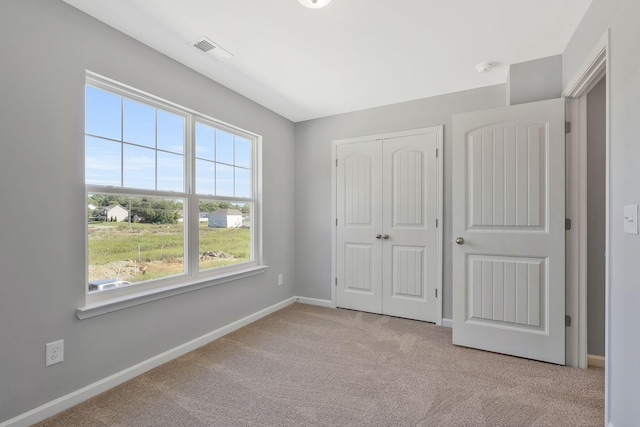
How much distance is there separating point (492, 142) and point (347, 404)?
227 cm

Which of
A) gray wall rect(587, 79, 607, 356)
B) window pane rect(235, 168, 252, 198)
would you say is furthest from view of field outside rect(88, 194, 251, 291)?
gray wall rect(587, 79, 607, 356)

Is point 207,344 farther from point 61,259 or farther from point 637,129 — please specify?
point 637,129

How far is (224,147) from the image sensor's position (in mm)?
3051

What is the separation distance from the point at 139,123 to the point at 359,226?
242 cm

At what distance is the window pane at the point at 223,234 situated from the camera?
9.23 feet

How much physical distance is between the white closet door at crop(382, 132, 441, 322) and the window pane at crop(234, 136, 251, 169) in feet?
5.11

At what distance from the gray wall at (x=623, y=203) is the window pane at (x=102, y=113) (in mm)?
2920

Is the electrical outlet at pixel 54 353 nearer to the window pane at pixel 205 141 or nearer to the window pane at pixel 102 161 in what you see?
the window pane at pixel 102 161

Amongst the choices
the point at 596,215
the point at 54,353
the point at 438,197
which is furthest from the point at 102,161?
the point at 596,215

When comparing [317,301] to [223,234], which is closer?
[223,234]

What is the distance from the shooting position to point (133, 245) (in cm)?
226

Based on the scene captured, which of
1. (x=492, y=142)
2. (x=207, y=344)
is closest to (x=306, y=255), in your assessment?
(x=207, y=344)

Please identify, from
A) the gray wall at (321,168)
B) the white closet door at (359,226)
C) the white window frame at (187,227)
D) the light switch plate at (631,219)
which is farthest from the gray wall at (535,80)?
the white window frame at (187,227)

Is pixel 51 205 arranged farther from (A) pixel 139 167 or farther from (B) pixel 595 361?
(B) pixel 595 361
